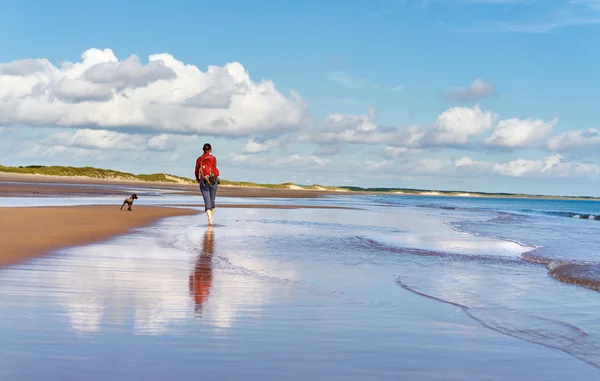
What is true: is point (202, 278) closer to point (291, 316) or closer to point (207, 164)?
point (291, 316)

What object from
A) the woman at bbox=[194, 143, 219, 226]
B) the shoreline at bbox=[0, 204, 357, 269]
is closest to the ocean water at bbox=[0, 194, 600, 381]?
the shoreline at bbox=[0, 204, 357, 269]

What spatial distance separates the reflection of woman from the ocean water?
0.10 ft

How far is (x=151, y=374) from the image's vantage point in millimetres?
5625

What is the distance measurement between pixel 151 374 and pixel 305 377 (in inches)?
52.2

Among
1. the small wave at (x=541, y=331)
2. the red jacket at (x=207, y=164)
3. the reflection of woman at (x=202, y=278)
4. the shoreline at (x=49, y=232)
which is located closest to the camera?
the small wave at (x=541, y=331)

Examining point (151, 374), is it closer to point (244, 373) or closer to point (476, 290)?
point (244, 373)

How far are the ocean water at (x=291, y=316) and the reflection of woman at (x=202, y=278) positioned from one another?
1.3 inches

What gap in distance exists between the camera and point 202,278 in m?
11.4

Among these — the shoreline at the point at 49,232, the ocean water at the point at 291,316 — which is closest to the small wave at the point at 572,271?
the ocean water at the point at 291,316

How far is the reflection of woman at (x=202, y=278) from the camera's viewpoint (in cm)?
941

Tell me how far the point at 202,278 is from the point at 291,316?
3376mm

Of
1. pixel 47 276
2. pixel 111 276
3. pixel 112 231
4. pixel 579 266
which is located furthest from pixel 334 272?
pixel 112 231

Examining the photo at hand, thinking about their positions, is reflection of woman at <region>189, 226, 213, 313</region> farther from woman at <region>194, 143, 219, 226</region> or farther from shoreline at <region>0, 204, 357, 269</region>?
woman at <region>194, 143, 219, 226</region>

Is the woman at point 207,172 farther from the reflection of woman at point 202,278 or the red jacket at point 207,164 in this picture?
the reflection of woman at point 202,278
